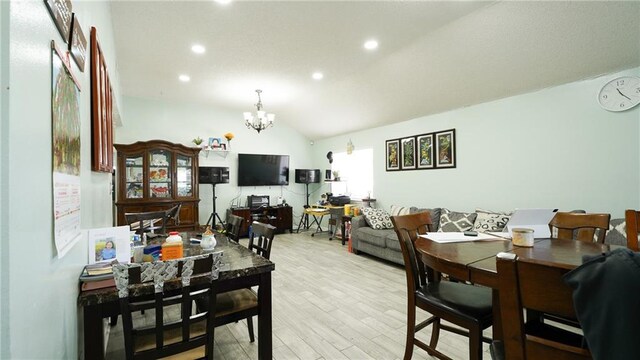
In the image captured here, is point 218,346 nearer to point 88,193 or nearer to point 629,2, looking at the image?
point 88,193

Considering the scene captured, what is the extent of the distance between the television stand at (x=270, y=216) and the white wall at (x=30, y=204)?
5.13 m

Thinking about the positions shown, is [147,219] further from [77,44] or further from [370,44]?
[370,44]

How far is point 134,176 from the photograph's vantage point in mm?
4988

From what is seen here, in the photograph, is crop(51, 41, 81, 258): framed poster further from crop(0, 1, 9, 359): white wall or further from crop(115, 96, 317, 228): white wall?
crop(115, 96, 317, 228): white wall

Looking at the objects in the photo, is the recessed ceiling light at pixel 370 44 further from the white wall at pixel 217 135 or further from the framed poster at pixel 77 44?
the white wall at pixel 217 135

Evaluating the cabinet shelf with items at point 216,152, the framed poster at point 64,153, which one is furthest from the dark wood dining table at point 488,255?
the cabinet shelf with items at point 216,152

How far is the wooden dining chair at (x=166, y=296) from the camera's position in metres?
1.19

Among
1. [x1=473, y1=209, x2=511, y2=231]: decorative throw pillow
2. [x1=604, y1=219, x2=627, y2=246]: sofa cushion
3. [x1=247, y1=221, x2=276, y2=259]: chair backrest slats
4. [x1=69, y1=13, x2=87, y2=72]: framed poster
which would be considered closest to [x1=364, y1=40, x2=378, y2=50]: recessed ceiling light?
[x1=247, y1=221, x2=276, y2=259]: chair backrest slats

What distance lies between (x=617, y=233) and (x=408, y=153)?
2.82m

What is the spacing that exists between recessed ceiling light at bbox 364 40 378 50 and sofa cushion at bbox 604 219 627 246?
2.96 metres

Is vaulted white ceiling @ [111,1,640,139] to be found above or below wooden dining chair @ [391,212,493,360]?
above

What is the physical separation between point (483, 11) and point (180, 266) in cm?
316

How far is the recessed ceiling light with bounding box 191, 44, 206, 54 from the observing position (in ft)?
11.2

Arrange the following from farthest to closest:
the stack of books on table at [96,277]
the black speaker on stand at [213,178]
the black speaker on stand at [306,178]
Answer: the black speaker on stand at [306,178], the black speaker on stand at [213,178], the stack of books on table at [96,277]
